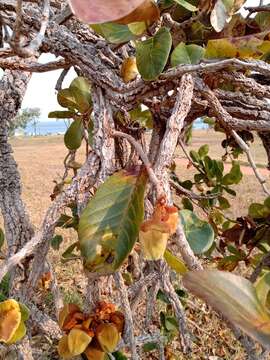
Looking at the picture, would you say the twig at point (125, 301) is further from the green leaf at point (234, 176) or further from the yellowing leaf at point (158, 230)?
the green leaf at point (234, 176)

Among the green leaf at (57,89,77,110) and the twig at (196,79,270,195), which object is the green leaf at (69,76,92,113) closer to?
the green leaf at (57,89,77,110)

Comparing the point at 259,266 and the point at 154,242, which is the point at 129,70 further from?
the point at 259,266

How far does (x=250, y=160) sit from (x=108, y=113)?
0.16m

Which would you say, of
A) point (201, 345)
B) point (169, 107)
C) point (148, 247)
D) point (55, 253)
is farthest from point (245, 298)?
point (55, 253)

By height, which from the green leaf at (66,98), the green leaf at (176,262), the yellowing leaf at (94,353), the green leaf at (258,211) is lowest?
the yellowing leaf at (94,353)

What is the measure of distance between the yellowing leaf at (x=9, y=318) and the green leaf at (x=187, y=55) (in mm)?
272

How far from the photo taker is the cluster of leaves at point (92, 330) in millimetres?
501

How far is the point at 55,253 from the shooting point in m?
3.06

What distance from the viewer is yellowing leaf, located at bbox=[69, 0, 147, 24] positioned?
0.25 meters

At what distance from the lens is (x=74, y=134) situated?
29.1 inches

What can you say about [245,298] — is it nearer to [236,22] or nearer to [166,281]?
[166,281]

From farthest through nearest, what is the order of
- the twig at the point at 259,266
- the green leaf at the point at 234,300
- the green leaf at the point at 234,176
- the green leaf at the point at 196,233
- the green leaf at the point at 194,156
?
the green leaf at the point at 194,156, the green leaf at the point at 234,176, the twig at the point at 259,266, the green leaf at the point at 196,233, the green leaf at the point at 234,300

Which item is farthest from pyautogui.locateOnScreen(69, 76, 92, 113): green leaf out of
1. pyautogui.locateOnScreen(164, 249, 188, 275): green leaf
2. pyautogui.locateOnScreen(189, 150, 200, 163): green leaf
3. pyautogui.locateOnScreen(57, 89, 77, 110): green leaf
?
pyautogui.locateOnScreen(189, 150, 200, 163): green leaf

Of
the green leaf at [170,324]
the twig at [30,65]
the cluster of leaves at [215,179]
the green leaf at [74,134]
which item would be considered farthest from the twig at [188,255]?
the green leaf at [170,324]
